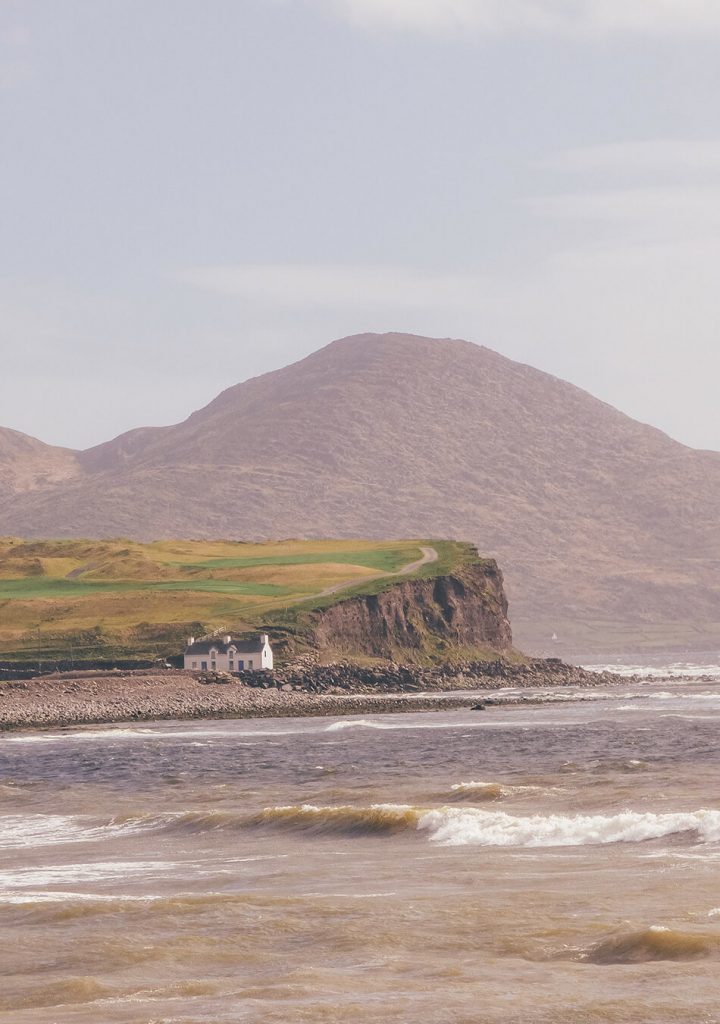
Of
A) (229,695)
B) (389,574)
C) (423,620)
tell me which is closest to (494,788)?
(229,695)

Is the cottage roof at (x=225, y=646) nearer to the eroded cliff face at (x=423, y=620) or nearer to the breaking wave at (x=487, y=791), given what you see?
the eroded cliff face at (x=423, y=620)

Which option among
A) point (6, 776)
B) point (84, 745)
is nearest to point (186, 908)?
point (6, 776)

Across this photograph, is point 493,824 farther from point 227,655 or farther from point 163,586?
point 163,586

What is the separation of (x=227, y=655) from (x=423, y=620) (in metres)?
33.8

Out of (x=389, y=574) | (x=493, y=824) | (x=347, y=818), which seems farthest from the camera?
(x=389, y=574)

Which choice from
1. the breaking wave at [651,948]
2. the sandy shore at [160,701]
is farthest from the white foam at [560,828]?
the sandy shore at [160,701]

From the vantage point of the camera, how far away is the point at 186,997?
818 inches

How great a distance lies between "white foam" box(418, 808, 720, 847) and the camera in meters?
34.0

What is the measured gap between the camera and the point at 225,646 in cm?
11881

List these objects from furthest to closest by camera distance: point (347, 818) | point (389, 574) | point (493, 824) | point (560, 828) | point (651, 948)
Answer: point (389, 574)
point (347, 818)
point (493, 824)
point (560, 828)
point (651, 948)

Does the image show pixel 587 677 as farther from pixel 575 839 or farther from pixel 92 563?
pixel 575 839

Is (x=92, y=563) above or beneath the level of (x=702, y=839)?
above

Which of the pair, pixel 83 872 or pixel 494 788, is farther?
pixel 494 788

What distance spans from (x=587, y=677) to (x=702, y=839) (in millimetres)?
112346
